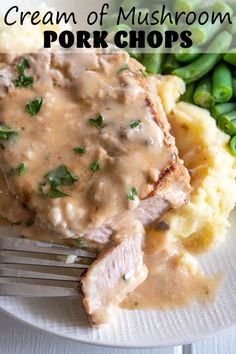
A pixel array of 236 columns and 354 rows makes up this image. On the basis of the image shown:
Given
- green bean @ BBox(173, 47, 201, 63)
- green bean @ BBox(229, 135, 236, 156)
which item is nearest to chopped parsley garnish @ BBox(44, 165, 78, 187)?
green bean @ BBox(229, 135, 236, 156)

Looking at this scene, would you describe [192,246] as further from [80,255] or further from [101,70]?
[101,70]

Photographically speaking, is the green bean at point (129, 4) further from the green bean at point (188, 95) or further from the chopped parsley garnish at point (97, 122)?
the chopped parsley garnish at point (97, 122)

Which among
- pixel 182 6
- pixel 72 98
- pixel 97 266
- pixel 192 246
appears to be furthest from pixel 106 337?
pixel 182 6

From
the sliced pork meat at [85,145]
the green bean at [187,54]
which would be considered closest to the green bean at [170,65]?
the green bean at [187,54]

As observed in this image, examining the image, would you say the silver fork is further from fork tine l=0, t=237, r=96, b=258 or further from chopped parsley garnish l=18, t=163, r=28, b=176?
chopped parsley garnish l=18, t=163, r=28, b=176

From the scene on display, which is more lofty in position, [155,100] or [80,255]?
[155,100]
